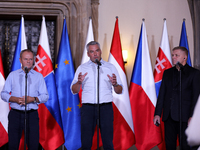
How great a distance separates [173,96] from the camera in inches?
121

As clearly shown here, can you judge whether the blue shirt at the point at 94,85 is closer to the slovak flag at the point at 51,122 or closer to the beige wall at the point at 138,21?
the slovak flag at the point at 51,122

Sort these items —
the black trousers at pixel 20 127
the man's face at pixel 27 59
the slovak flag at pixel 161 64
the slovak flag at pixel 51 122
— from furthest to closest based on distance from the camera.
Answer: the slovak flag at pixel 161 64 < the slovak flag at pixel 51 122 < the man's face at pixel 27 59 < the black trousers at pixel 20 127

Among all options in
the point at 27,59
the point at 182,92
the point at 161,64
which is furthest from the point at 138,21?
the point at 27,59

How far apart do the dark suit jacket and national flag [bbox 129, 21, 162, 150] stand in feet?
3.23

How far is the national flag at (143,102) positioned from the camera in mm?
4062

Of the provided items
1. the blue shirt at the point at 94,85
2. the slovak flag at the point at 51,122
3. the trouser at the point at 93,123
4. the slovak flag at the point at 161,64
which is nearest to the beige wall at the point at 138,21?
the slovak flag at the point at 161,64

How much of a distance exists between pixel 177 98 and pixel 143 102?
3.84 feet

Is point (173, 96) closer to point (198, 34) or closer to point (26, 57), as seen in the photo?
point (26, 57)

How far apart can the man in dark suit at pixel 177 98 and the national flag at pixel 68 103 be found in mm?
1480

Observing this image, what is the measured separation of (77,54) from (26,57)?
5.54ft

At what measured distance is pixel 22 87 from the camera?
9.96 ft

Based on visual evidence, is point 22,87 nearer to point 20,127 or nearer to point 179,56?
point 20,127

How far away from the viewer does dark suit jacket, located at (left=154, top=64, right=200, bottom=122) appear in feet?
9.69

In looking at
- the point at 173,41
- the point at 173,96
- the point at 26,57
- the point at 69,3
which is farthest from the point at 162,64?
the point at 26,57
